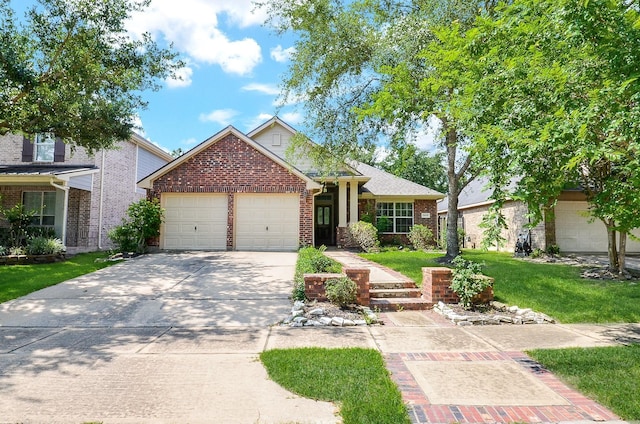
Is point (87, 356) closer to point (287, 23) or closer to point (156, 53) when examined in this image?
point (156, 53)

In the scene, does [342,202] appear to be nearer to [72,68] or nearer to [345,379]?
[72,68]

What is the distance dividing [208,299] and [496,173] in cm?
595

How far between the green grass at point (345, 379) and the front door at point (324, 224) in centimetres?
1559

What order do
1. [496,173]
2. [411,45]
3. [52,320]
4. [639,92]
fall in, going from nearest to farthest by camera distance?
[639,92], [496,173], [52,320], [411,45]

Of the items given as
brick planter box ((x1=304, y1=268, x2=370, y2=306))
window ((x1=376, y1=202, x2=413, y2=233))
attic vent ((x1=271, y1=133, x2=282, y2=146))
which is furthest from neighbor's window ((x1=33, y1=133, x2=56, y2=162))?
window ((x1=376, y1=202, x2=413, y2=233))

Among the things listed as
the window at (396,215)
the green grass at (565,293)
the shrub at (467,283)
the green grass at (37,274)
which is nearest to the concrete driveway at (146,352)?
the green grass at (37,274)

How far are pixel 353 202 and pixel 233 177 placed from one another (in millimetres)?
5905

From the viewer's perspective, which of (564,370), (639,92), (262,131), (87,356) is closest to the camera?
(639,92)

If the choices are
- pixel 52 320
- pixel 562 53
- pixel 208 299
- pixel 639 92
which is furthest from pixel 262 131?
pixel 639 92

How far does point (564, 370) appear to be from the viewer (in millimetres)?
4027

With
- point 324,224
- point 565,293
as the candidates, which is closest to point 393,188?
point 324,224

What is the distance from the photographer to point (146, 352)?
4664mm

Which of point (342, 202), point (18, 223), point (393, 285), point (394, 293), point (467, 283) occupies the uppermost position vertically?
point (342, 202)

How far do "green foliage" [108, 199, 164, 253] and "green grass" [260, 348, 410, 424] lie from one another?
10763 mm
